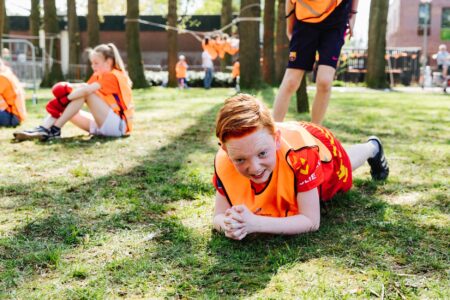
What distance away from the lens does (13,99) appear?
6664mm

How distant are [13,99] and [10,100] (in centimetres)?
4

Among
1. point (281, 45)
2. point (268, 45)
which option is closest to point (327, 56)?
point (268, 45)

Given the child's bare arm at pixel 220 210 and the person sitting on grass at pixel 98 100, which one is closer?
the child's bare arm at pixel 220 210

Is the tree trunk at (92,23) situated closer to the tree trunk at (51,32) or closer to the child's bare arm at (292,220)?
the tree trunk at (51,32)

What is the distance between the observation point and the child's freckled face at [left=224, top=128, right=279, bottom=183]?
7.54ft

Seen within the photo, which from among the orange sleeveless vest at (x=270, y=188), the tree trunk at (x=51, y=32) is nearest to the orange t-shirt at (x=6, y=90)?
the orange sleeveless vest at (x=270, y=188)

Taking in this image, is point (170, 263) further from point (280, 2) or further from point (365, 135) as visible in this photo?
point (280, 2)

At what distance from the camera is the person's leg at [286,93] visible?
436 centimetres

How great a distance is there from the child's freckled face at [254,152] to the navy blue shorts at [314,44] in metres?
2.13

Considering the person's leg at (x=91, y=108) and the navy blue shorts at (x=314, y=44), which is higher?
the navy blue shorts at (x=314, y=44)

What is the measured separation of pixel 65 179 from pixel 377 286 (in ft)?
8.37

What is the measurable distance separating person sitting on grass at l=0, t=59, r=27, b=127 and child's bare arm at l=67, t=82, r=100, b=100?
1292 mm

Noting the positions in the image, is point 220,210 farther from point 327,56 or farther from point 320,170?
point 327,56

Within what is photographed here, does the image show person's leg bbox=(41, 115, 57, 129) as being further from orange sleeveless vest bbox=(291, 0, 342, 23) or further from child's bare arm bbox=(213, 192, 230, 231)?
child's bare arm bbox=(213, 192, 230, 231)
